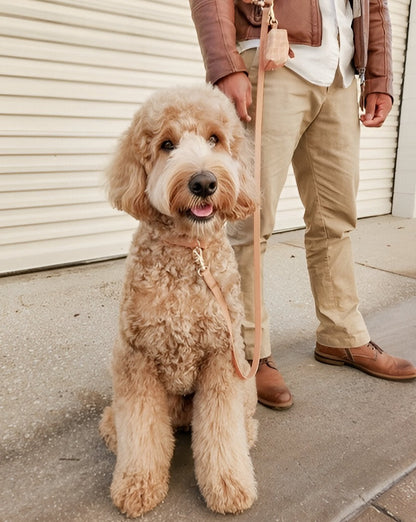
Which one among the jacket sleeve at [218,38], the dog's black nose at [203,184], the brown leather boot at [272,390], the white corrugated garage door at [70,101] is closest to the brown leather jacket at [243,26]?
the jacket sleeve at [218,38]

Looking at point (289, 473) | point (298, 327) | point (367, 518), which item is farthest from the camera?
point (298, 327)

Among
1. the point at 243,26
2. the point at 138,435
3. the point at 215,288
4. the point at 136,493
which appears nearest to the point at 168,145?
Result: the point at 215,288

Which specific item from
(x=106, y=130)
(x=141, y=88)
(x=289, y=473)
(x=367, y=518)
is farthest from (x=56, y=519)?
(x=141, y=88)

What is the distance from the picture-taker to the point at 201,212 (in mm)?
1585

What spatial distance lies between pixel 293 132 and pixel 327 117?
9.6 inches

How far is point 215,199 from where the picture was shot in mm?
1578

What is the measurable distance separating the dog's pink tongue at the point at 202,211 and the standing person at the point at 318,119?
1.74 ft

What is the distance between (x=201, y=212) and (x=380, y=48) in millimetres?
1454

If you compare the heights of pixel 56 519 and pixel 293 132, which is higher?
pixel 293 132

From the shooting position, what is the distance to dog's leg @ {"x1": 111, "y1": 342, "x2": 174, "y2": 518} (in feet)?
5.27

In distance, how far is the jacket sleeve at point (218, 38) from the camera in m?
1.84

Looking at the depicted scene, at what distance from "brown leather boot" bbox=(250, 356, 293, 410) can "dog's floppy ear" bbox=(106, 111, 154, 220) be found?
1.06 meters

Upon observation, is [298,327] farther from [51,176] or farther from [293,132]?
[51,176]

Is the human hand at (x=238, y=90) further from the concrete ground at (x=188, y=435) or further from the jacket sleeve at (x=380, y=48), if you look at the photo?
the concrete ground at (x=188, y=435)
